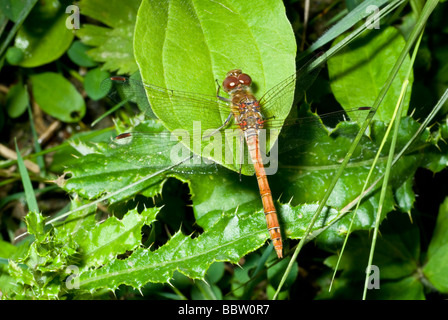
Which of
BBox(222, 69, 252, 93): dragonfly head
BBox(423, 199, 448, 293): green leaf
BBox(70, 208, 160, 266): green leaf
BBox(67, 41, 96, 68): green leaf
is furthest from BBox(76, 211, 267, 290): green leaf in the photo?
BBox(67, 41, 96, 68): green leaf

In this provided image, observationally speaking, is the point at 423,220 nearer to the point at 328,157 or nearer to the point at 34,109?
the point at 328,157

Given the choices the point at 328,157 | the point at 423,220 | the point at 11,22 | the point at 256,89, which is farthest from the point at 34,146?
the point at 423,220

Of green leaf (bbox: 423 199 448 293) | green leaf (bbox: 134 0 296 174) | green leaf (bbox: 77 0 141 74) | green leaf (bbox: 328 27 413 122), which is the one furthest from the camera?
green leaf (bbox: 77 0 141 74)

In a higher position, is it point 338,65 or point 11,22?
point 11,22

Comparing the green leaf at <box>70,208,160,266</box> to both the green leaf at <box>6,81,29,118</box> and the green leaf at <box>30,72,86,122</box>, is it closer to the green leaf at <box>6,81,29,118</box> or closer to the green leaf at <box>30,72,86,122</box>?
the green leaf at <box>30,72,86,122</box>

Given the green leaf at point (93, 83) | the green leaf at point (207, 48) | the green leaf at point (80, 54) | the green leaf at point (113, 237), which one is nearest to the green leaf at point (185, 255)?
the green leaf at point (113, 237)
